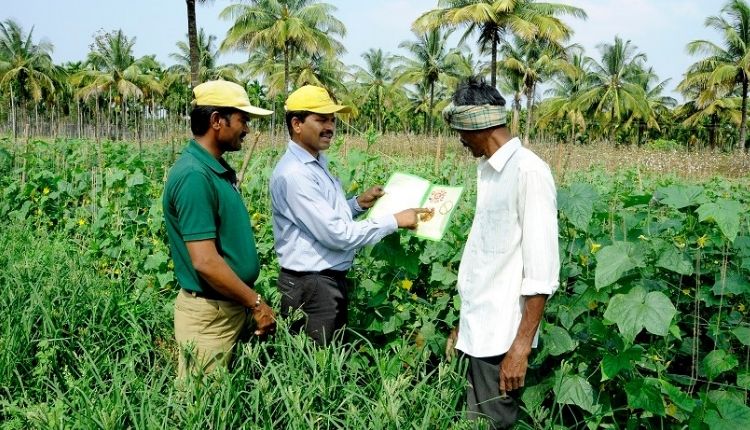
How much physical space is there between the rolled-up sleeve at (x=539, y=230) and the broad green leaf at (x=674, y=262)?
54 cm

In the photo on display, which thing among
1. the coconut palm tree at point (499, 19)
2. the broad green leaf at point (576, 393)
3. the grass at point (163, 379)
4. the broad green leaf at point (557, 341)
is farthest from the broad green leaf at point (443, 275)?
the coconut palm tree at point (499, 19)

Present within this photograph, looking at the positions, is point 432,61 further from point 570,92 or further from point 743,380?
point 743,380

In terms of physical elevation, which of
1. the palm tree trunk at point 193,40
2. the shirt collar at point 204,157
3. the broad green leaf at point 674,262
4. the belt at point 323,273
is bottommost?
the belt at point 323,273

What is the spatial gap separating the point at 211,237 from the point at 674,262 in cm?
162

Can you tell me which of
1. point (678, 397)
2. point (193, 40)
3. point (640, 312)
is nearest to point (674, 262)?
Answer: point (640, 312)

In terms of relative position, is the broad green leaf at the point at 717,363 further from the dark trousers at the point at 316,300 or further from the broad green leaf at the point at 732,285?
the dark trousers at the point at 316,300

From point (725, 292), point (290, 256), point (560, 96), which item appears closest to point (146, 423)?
point (290, 256)

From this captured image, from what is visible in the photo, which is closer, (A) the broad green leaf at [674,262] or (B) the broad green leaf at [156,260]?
(A) the broad green leaf at [674,262]

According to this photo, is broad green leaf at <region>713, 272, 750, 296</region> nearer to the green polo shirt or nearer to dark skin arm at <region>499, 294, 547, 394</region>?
dark skin arm at <region>499, 294, 547, 394</region>

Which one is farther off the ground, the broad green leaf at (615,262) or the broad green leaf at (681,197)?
the broad green leaf at (681,197)

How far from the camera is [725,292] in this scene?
2240 millimetres

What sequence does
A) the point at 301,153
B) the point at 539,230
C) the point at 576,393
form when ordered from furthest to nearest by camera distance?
the point at 301,153, the point at 576,393, the point at 539,230

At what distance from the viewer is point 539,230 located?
72.7 inches

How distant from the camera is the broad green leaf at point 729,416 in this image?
2010 millimetres
